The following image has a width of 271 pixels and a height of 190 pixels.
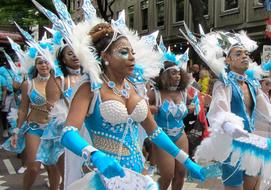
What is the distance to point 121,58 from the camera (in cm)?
326

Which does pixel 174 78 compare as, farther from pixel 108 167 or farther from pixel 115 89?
pixel 108 167

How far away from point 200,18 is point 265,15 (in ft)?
13.7

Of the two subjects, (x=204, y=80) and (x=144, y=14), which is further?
(x=144, y=14)

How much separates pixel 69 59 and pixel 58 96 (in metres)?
0.42

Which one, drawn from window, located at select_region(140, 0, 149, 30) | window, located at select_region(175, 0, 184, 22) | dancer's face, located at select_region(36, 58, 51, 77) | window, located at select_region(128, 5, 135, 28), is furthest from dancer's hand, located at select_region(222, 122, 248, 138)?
window, located at select_region(128, 5, 135, 28)

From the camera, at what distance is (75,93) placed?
10.4ft

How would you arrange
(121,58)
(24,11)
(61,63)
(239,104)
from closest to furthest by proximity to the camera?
(121,58)
(239,104)
(61,63)
(24,11)

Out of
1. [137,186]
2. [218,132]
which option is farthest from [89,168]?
[218,132]

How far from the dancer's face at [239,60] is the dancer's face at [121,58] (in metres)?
1.67

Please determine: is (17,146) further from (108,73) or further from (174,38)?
(174,38)

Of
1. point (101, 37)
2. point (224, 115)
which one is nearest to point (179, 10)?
point (224, 115)

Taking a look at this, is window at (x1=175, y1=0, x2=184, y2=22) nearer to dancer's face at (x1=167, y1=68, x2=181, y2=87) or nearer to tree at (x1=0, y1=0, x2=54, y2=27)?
tree at (x1=0, y1=0, x2=54, y2=27)

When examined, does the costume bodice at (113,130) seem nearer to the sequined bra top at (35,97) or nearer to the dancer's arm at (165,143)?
the dancer's arm at (165,143)

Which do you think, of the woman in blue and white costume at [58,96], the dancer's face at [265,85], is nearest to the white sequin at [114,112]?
the woman in blue and white costume at [58,96]
